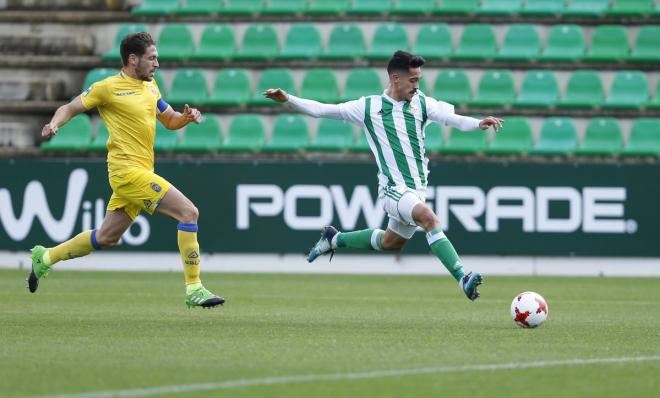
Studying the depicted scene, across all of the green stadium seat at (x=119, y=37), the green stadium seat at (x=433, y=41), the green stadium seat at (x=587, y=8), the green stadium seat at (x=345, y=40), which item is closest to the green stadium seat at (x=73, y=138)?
the green stadium seat at (x=119, y=37)

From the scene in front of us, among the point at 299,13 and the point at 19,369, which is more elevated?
the point at 299,13

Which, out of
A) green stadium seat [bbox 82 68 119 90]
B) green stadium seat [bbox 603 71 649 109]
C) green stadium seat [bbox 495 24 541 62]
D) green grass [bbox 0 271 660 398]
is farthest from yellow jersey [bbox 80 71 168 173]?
green stadium seat [bbox 495 24 541 62]

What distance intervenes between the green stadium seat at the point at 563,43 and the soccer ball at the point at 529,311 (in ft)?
40.6

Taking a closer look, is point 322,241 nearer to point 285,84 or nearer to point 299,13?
point 285,84

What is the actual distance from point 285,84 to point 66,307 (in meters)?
10.1

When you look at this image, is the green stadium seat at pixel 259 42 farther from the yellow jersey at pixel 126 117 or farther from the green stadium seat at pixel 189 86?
the yellow jersey at pixel 126 117

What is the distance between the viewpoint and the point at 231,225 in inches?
730

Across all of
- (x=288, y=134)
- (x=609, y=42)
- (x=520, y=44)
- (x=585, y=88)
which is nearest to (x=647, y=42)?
(x=609, y=42)

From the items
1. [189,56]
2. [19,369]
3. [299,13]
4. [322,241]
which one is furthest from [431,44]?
[19,369]

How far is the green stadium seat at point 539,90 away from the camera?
67.8 feet

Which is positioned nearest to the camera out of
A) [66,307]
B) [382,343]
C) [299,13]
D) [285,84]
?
[382,343]

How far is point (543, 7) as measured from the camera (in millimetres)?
22078

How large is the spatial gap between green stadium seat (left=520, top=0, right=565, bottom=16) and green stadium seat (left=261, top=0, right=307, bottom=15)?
12.8 ft

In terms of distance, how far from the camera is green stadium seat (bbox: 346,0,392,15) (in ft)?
73.4
